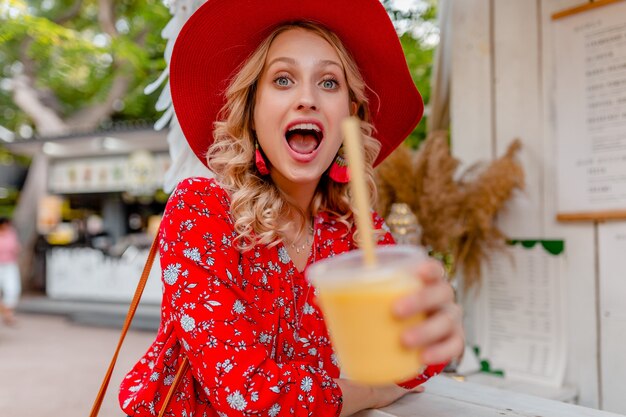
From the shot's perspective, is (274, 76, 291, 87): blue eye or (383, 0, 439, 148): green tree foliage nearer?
(274, 76, 291, 87): blue eye

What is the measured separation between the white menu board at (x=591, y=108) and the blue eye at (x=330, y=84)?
1.34 meters

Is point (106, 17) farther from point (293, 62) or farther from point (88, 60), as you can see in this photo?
point (293, 62)

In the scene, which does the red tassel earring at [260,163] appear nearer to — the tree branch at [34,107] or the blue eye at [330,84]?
the blue eye at [330,84]

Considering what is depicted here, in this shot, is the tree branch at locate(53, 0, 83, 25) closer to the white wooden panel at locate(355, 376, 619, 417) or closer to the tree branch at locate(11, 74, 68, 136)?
the tree branch at locate(11, 74, 68, 136)

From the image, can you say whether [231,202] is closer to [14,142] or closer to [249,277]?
[249,277]

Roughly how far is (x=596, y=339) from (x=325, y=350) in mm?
1411

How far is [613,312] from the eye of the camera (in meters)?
2.18

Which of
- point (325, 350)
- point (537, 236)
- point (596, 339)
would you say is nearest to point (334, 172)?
point (325, 350)

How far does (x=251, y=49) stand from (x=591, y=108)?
1.46 m

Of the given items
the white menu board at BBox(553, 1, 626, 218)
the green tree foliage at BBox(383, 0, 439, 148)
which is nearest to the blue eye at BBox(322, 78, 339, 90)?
the white menu board at BBox(553, 1, 626, 218)

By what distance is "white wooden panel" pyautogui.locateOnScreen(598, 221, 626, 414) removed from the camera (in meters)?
2.16

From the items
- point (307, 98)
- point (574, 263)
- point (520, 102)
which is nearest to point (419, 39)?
point (520, 102)

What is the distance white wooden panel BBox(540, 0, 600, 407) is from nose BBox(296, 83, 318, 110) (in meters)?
1.45

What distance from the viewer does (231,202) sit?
135cm
